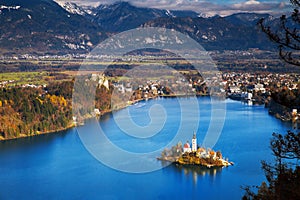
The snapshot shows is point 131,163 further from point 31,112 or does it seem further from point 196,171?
point 31,112

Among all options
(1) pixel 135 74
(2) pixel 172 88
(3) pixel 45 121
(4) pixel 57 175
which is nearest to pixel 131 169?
(4) pixel 57 175

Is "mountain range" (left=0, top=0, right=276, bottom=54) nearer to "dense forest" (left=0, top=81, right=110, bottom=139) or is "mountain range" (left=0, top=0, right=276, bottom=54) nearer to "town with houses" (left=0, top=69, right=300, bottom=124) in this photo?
"town with houses" (left=0, top=69, right=300, bottom=124)

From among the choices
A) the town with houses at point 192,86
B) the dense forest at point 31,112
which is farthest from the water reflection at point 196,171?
the town with houses at point 192,86

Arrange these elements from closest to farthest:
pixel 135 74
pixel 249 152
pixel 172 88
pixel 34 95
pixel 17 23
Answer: pixel 249 152, pixel 34 95, pixel 172 88, pixel 135 74, pixel 17 23

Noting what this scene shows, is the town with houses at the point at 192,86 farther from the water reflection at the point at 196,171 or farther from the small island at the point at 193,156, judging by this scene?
the water reflection at the point at 196,171

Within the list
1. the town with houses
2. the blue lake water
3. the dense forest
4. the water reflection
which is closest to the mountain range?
the town with houses

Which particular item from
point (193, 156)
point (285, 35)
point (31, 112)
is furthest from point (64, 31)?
point (285, 35)

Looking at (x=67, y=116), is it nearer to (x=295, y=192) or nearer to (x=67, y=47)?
(x=295, y=192)

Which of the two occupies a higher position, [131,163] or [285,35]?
[285,35]
